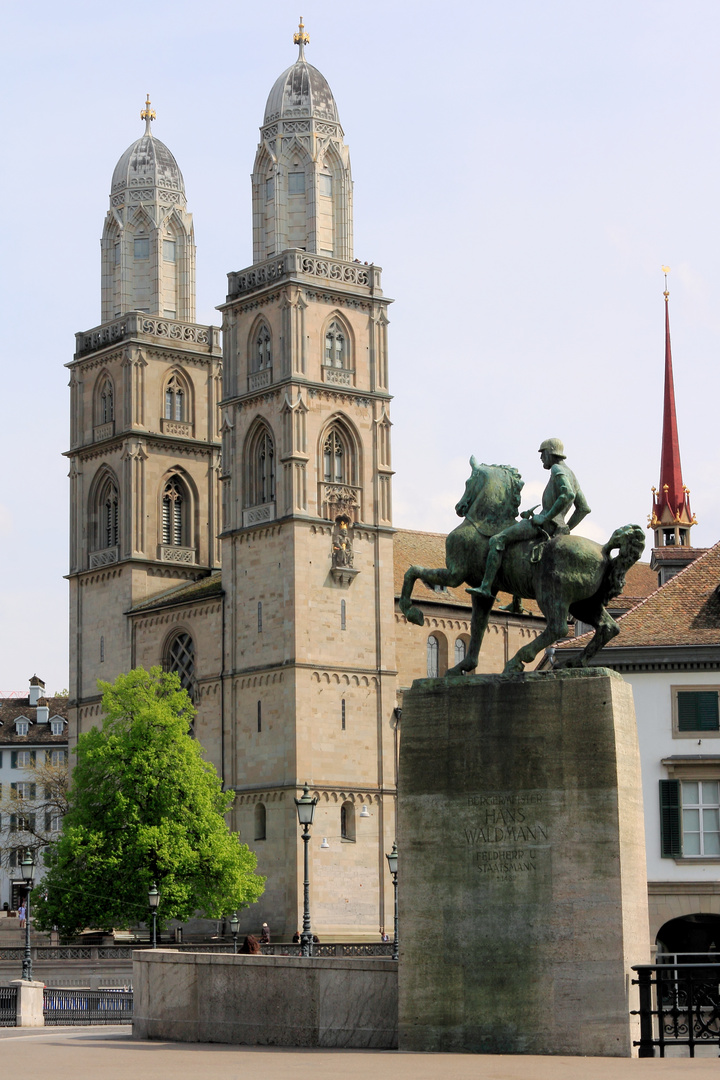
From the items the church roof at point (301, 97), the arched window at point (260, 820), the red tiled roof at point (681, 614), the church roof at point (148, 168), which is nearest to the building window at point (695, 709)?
the red tiled roof at point (681, 614)

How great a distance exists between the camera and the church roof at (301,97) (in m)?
82.4

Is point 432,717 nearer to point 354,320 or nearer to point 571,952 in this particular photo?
point 571,952

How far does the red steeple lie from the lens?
385 feet

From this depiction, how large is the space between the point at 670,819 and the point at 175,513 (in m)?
45.3

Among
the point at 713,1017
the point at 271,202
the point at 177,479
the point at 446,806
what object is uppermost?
the point at 271,202

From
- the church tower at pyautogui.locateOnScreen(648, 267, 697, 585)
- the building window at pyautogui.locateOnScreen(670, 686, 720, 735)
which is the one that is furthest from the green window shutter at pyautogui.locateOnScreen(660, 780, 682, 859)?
the church tower at pyautogui.locateOnScreen(648, 267, 697, 585)

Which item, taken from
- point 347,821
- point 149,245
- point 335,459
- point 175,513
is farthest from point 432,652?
point 149,245

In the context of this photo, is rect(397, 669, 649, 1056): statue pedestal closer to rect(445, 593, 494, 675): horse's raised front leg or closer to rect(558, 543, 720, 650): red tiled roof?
rect(445, 593, 494, 675): horse's raised front leg

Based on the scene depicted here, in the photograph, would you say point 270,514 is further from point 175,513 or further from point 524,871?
point 524,871

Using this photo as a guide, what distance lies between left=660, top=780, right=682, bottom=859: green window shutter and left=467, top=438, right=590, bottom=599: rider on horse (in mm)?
22651

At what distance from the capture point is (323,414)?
261 feet

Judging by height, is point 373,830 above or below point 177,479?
below

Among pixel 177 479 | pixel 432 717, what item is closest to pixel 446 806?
pixel 432 717

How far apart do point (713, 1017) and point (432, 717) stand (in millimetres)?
4520
